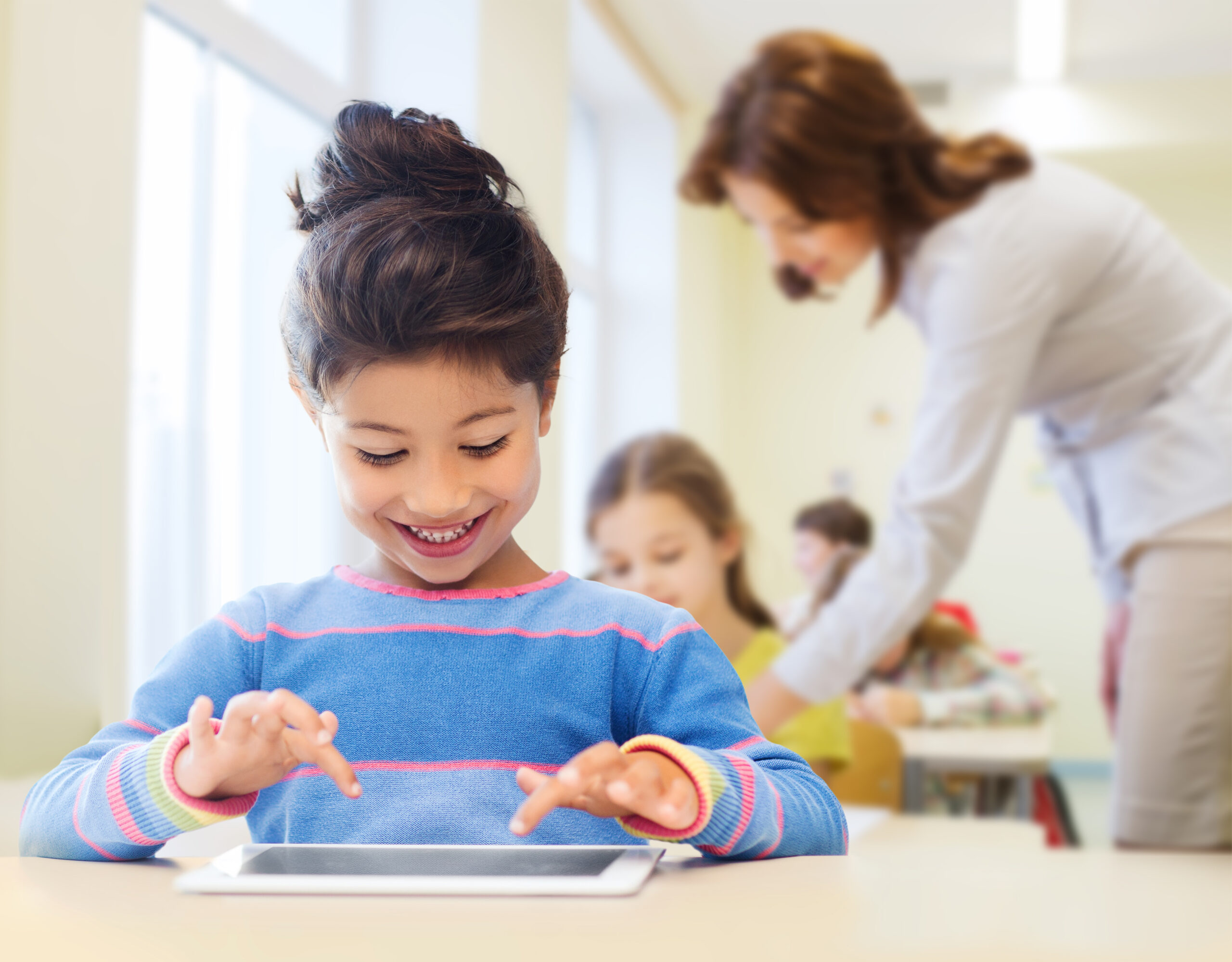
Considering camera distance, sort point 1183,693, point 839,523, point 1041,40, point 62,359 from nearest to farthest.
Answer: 1. point 62,359
2. point 1183,693
3. point 839,523
4. point 1041,40

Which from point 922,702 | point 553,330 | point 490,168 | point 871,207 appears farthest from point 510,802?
point 922,702

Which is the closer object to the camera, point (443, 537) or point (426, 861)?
point (426, 861)

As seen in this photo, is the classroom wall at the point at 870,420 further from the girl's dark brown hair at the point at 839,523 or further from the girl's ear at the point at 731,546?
the girl's ear at the point at 731,546

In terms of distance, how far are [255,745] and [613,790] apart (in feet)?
0.64

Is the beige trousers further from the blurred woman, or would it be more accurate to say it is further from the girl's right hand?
the girl's right hand

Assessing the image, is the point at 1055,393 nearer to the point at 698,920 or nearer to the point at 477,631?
the point at 477,631

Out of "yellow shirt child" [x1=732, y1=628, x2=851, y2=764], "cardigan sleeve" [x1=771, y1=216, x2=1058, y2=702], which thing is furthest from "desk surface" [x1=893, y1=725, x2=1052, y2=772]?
"cardigan sleeve" [x1=771, y1=216, x2=1058, y2=702]

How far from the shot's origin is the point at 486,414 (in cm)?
77

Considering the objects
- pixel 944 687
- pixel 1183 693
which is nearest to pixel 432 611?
pixel 1183 693

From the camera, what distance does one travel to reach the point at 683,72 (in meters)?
5.45

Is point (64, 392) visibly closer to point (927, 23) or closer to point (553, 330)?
point (553, 330)

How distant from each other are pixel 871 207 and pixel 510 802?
1.26m

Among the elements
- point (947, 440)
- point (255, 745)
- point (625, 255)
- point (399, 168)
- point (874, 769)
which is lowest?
point (874, 769)

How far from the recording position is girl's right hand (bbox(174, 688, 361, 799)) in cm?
60
